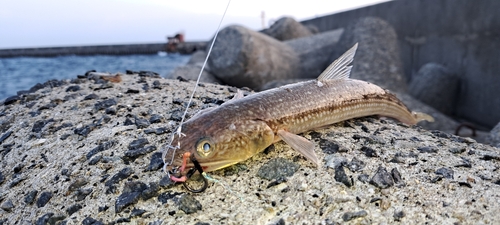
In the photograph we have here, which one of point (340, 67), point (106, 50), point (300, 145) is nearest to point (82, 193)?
point (300, 145)

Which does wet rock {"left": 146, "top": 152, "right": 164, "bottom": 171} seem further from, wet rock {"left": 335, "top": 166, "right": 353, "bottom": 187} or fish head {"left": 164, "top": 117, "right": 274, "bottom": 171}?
wet rock {"left": 335, "top": 166, "right": 353, "bottom": 187}

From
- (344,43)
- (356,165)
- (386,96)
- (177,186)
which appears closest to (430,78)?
(344,43)

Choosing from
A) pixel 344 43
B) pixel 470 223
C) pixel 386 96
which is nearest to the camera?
pixel 470 223

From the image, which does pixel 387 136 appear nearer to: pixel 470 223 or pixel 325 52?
pixel 470 223

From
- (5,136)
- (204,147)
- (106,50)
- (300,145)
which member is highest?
(204,147)

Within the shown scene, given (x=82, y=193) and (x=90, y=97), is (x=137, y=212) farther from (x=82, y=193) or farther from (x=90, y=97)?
(x=90, y=97)

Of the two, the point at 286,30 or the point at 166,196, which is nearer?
the point at 166,196

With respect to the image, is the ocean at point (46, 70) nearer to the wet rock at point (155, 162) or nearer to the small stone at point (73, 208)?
the wet rock at point (155, 162)
